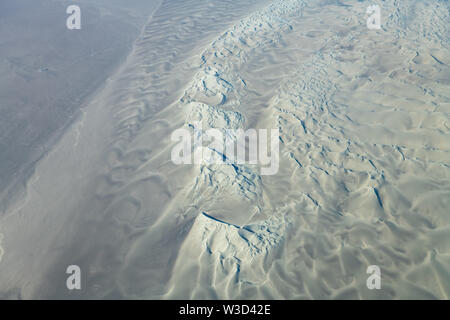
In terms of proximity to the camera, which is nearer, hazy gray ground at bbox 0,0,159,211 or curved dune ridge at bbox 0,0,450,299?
curved dune ridge at bbox 0,0,450,299

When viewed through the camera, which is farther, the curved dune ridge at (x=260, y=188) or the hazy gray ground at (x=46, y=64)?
the hazy gray ground at (x=46, y=64)

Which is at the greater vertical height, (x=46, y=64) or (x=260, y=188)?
(x=46, y=64)
